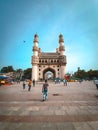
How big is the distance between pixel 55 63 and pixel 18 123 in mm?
85819

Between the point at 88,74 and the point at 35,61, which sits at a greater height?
the point at 35,61

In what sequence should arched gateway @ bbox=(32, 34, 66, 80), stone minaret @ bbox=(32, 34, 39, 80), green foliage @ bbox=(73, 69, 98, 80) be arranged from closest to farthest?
stone minaret @ bbox=(32, 34, 39, 80) < arched gateway @ bbox=(32, 34, 66, 80) < green foliage @ bbox=(73, 69, 98, 80)

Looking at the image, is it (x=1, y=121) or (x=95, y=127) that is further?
(x=1, y=121)

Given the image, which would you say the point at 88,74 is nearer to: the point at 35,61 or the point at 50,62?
the point at 50,62

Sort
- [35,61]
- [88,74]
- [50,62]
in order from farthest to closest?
[88,74], [50,62], [35,61]

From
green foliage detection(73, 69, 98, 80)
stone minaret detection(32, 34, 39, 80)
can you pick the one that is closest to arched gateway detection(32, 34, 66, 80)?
stone minaret detection(32, 34, 39, 80)

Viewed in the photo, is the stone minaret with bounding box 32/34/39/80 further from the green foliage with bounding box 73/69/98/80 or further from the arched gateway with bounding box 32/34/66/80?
the green foliage with bounding box 73/69/98/80

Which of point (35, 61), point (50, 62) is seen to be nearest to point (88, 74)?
point (50, 62)

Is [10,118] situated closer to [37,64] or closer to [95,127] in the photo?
[95,127]

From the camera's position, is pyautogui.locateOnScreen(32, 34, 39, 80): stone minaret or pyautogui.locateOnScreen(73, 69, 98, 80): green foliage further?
pyautogui.locateOnScreen(73, 69, 98, 80): green foliage

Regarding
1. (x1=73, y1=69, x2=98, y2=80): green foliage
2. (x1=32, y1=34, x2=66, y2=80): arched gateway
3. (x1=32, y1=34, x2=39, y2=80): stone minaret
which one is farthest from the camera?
(x1=73, y1=69, x2=98, y2=80): green foliage

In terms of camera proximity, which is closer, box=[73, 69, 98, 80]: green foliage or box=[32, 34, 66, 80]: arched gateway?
box=[32, 34, 66, 80]: arched gateway

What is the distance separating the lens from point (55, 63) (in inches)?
3597

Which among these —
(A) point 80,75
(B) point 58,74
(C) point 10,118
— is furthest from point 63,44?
(C) point 10,118
